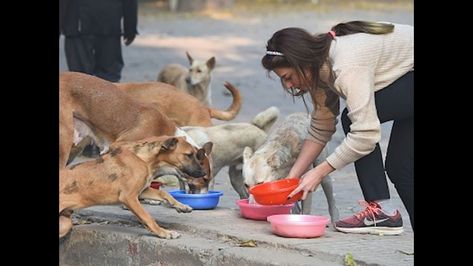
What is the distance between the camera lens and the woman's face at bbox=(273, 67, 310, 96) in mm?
5145

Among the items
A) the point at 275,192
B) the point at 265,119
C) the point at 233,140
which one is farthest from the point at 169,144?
the point at 265,119

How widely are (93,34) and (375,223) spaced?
5.33 m

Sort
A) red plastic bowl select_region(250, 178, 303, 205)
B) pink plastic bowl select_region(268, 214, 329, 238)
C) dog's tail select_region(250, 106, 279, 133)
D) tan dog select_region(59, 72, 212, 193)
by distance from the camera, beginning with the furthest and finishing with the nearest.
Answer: dog's tail select_region(250, 106, 279, 133) → tan dog select_region(59, 72, 212, 193) → red plastic bowl select_region(250, 178, 303, 205) → pink plastic bowl select_region(268, 214, 329, 238)

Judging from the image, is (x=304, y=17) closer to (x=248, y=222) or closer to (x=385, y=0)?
(x=385, y=0)

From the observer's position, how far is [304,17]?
21.2 meters

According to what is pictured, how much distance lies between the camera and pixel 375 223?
17.8ft

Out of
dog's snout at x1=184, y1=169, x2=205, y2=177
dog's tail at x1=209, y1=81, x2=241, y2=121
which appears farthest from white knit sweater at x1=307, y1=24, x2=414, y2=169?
dog's tail at x1=209, y1=81, x2=241, y2=121

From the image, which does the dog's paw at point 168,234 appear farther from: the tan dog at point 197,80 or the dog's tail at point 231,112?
the tan dog at point 197,80

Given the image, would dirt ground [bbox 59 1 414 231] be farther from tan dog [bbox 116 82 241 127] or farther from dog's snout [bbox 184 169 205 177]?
dog's snout [bbox 184 169 205 177]

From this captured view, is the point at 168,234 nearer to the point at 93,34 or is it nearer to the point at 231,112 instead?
the point at 231,112

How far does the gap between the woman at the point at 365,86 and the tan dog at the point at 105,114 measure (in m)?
1.38

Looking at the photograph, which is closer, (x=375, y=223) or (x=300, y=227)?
(x=300, y=227)

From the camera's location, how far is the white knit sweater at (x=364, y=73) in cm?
501

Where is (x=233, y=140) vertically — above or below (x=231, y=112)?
below
